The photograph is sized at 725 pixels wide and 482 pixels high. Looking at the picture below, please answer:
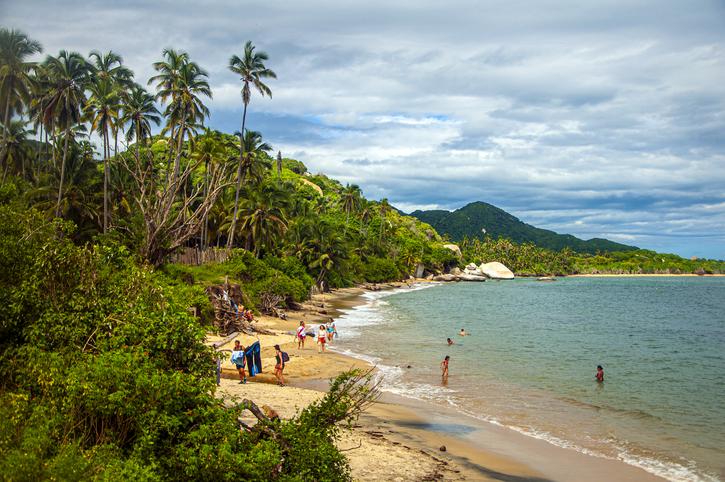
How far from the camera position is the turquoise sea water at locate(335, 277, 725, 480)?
55.3ft

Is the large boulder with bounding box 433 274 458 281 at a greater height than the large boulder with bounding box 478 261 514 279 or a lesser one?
lesser

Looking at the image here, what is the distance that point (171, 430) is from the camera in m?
8.62

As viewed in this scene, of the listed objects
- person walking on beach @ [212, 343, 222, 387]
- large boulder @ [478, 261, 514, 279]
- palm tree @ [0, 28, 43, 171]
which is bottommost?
person walking on beach @ [212, 343, 222, 387]

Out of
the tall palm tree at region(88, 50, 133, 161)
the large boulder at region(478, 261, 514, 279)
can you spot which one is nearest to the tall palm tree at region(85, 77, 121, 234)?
the tall palm tree at region(88, 50, 133, 161)

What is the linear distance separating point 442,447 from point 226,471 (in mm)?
8164

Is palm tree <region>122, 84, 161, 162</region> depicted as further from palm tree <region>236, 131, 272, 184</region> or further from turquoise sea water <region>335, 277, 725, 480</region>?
turquoise sea water <region>335, 277, 725, 480</region>

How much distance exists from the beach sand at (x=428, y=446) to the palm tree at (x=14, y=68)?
92.8ft

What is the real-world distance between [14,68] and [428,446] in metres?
38.0

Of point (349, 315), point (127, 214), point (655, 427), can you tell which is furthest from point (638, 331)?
point (127, 214)

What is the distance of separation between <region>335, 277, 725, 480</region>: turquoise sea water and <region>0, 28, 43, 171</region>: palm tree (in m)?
28.4

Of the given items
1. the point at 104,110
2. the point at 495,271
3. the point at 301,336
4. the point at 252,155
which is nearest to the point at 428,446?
the point at 301,336

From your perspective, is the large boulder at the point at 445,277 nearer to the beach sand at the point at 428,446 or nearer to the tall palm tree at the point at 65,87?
the tall palm tree at the point at 65,87

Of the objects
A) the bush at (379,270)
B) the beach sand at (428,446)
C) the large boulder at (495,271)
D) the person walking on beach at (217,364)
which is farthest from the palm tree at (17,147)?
the large boulder at (495,271)

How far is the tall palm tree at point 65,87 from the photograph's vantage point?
38.7 m
